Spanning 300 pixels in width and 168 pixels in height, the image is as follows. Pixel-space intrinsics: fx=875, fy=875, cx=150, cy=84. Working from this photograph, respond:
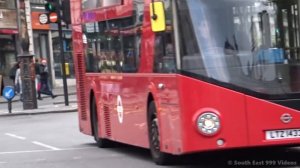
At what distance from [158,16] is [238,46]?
1.14 metres

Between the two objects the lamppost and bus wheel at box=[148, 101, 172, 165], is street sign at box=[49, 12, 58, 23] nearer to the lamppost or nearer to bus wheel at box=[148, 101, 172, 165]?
the lamppost

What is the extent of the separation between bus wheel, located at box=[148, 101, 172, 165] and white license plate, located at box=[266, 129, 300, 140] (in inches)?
74.3

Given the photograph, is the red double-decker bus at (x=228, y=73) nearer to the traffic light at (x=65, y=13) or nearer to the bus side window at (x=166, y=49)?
the bus side window at (x=166, y=49)

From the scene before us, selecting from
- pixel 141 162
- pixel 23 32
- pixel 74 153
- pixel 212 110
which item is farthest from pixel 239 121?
pixel 23 32

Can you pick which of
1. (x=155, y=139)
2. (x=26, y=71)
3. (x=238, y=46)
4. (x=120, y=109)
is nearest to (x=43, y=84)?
(x=26, y=71)

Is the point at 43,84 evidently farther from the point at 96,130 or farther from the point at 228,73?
the point at 228,73

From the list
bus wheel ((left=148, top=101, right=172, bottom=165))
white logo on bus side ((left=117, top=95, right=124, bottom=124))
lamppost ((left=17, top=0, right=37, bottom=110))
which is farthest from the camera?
lamppost ((left=17, top=0, right=37, bottom=110))

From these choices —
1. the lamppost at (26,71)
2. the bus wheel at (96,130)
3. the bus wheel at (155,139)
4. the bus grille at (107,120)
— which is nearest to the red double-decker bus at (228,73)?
the bus wheel at (155,139)

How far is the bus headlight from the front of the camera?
10086mm

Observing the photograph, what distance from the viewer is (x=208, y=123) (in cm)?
1012

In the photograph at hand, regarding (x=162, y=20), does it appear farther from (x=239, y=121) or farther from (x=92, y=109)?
(x=92, y=109)

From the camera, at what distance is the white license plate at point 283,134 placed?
1023cm

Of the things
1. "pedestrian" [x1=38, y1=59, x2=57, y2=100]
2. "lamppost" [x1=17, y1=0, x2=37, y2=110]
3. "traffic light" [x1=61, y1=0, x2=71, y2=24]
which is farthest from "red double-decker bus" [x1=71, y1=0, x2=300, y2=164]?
"pedestrian" [x1=38, y1=59, x2=57, y2=100]

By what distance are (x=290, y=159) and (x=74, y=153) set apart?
4.53 metres
